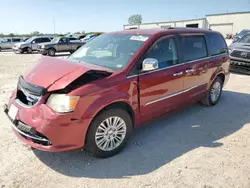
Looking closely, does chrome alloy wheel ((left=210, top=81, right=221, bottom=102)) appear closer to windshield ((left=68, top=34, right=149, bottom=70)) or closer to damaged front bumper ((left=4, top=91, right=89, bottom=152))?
windshield ((left=68, top=34, right=149, bottom=70))

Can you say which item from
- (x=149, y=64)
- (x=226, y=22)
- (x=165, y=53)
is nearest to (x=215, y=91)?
(x=165, y=53)

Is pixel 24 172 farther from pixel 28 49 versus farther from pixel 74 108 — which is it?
pixel 28 49

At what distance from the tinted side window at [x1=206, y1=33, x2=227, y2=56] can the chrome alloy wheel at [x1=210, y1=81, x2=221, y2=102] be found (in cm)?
75

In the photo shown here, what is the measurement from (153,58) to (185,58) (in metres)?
0.91

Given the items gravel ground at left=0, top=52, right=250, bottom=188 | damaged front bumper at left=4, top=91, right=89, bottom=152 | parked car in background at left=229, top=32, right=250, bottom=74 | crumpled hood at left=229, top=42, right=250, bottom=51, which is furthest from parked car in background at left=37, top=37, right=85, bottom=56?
damaged front bumper at left=4, top=91, right=89, bottom=152

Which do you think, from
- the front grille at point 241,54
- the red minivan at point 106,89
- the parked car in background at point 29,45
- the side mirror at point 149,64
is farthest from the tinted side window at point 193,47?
the parked car in background at point 29,45

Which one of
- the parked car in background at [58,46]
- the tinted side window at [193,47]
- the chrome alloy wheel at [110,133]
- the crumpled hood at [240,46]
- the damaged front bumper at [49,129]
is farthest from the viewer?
the parked car in background at [58,46]

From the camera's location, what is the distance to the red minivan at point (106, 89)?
9.17 ft

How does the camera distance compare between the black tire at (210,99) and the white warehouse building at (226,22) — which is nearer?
the black tire at (210,99)

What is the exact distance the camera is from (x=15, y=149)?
348 centimetres

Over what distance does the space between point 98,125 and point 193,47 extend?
264cm

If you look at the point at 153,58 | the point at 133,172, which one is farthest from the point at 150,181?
the point at 153,58

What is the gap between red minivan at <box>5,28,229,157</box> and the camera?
279cm

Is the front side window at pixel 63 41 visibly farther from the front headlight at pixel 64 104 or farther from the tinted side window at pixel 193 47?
the front headlight at pixel 64 104
